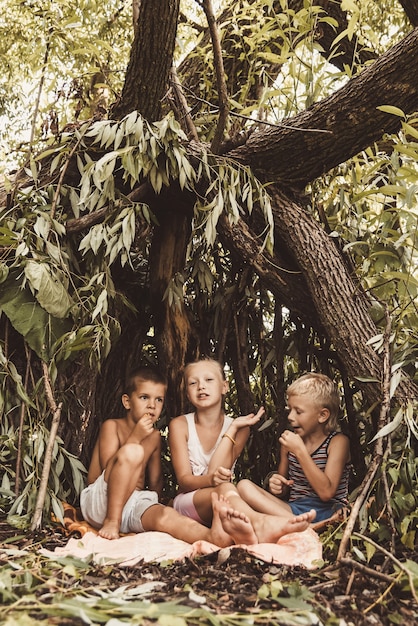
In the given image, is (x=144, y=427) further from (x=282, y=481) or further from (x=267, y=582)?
(x=267, y=582)

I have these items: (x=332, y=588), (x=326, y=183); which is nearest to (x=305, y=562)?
(x=332, y=588)

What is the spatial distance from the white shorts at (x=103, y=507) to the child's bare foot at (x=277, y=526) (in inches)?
22.5

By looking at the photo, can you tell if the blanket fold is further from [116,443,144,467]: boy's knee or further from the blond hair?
the blond hair

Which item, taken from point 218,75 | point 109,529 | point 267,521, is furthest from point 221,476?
point 218,75

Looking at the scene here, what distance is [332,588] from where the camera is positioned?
1930mm

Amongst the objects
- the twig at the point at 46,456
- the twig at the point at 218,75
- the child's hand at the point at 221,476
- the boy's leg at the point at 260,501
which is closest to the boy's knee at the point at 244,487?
the boy's leg at the point at 260,501

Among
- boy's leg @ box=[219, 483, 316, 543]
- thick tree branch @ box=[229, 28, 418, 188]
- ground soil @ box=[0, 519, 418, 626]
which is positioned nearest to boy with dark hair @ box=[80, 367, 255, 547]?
boy's leg @ box=[219, 483, 316, 543]

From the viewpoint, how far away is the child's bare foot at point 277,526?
2.49 metres

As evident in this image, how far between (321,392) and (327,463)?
12.5 inches

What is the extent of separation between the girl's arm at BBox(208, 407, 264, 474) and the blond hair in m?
0.20

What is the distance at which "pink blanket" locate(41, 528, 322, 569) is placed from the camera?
2336 millimetres

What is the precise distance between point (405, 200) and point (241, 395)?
1580 millimetres

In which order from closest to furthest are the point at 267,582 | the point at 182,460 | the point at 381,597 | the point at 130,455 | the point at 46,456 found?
the point at 381,597
the point at 267,582
the point at 46,456
the point at 130,455
the point at 182,460

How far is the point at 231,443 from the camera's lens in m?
3.09
